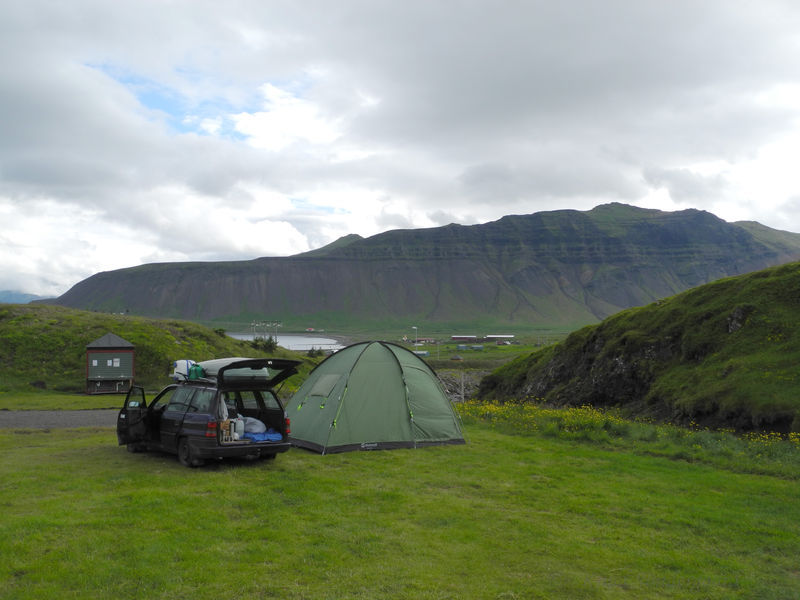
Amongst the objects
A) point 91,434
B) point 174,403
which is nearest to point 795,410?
point 174,403

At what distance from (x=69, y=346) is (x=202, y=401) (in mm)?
39198

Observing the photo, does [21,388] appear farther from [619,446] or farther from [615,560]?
[615,560]

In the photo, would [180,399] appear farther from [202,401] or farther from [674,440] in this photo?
[674,440]

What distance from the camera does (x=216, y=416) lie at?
12.4 m

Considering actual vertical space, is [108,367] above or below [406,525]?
above

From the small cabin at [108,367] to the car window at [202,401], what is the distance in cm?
2842

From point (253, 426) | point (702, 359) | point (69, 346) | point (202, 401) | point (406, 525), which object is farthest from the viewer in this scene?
point (69, 346)

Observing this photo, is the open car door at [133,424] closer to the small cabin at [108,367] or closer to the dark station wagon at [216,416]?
the dark station wagon at [216,416]

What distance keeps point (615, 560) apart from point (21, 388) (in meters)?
40.3

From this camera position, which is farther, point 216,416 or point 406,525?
point 216,416

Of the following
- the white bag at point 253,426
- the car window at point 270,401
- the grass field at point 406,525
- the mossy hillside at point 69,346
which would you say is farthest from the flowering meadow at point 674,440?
the mossy hillside at point 69,346

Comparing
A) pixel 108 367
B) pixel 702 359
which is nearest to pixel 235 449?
pixel 702 359

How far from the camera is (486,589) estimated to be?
22.1 ft

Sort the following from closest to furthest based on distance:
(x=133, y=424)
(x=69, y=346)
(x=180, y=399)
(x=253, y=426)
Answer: (x=253, y=426)
(x=180, y=399)
(x=133, y=424)
(x=69, y=346)
